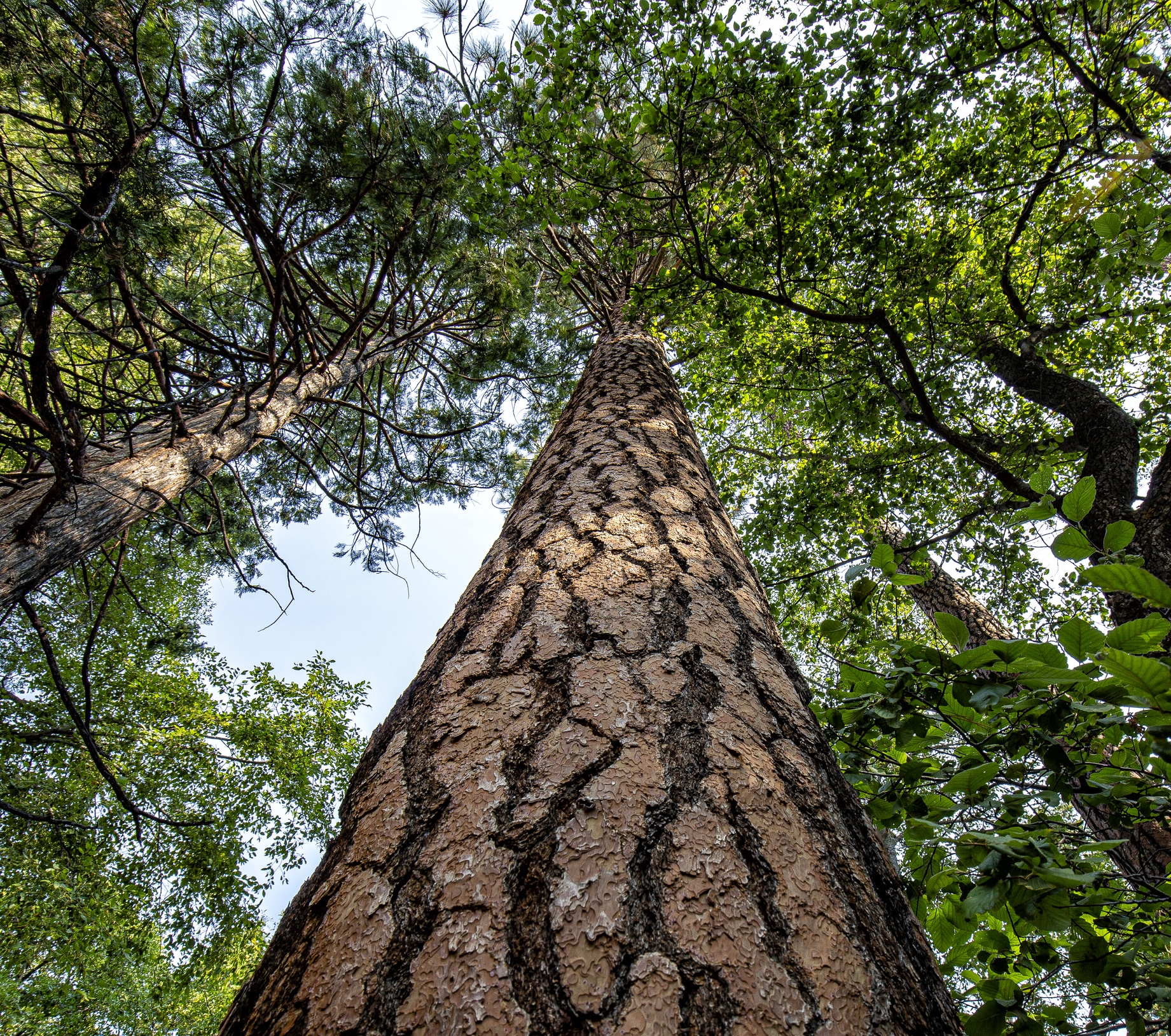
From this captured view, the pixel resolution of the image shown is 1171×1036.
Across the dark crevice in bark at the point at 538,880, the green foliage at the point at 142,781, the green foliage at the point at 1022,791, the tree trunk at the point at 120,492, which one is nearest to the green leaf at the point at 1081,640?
the green foliage at the point at 1022,791

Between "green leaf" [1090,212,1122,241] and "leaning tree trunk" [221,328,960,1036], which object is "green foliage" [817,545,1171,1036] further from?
"green leaf" [1090,212,1122,241]

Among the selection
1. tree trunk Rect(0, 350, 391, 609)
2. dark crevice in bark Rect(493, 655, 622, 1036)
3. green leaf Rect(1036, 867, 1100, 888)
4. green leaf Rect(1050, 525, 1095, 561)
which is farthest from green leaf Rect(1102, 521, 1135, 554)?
tree trunk Rect(0, 350, 391, 609)

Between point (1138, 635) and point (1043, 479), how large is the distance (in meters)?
0.40

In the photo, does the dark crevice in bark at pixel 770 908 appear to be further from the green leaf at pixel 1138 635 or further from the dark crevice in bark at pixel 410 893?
the green leaf at pixel 1138 635

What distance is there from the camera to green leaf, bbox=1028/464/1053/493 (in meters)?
1.23

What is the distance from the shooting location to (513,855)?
666 mm

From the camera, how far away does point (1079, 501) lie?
1146 mm

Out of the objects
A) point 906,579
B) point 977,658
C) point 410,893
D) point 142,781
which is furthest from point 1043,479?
point 142,781

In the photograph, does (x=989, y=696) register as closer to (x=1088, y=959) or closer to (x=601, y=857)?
(x=1088, y=959)

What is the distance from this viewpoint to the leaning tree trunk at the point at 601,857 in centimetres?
55

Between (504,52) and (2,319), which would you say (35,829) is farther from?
(504,52)

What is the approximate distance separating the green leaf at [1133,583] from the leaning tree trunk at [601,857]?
571 millimetres

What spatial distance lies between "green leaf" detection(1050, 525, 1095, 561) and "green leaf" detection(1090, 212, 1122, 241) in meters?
0.91

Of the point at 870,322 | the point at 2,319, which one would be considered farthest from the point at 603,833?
the point at 2,319
